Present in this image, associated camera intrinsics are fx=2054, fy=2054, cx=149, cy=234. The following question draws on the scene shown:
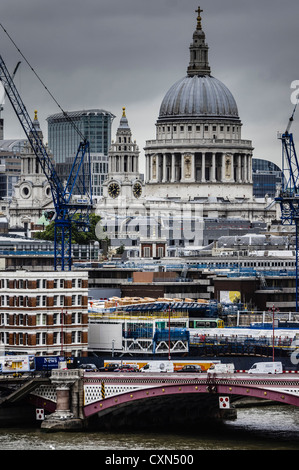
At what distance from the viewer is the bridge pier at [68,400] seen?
9862 cm

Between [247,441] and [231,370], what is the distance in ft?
21.6

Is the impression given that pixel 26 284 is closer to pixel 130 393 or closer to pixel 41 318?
pixel 41 318

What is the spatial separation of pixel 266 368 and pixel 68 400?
10.6m

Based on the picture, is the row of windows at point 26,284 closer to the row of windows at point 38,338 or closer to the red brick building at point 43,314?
the red brick building at point 43,314

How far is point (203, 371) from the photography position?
101062 millimetres

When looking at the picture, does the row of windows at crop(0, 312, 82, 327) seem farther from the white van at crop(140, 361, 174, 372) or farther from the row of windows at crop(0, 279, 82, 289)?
the white van at crop(140, 361, 174, 372)

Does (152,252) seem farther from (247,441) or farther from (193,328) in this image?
(247,441)

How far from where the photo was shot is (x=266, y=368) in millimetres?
102875

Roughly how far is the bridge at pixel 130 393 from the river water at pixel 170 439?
1491 millimetres

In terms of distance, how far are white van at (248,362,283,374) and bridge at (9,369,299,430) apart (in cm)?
189

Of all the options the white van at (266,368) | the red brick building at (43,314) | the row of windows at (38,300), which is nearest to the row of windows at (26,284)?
Result: the red brick building at (43,314)

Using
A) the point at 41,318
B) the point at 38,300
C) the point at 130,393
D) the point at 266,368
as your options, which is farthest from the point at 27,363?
the point at 266,368
